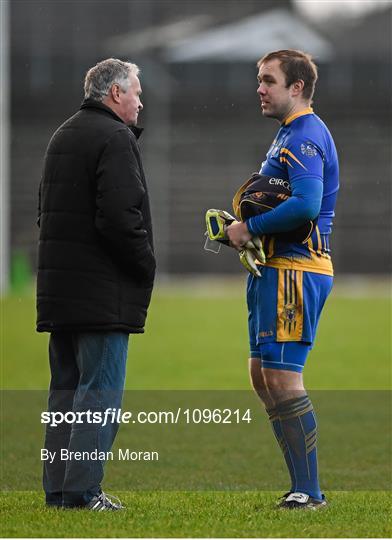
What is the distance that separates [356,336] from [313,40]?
19603 millimetres

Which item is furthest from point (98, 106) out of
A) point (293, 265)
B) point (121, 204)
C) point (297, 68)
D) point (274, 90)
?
point (293, 265)

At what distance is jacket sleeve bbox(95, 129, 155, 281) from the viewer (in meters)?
4.85

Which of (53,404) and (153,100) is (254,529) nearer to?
(53,404)

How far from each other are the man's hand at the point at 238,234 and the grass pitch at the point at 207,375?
109 cm

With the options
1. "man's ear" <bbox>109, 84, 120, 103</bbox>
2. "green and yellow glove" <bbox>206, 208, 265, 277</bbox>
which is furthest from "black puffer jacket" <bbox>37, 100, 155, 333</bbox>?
"green and yellow glove" <bbox>206, 208, 265, 277</bbox>

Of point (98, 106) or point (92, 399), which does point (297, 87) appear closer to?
point (98, 106)

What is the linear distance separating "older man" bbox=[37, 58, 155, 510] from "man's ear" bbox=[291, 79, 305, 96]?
25.2 inches

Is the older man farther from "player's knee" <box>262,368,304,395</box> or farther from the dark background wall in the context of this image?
the dark background wall

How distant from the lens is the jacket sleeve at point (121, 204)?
15.9ft

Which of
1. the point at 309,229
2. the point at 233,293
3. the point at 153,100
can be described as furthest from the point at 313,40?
the point at 309,229

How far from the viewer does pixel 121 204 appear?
485 cm

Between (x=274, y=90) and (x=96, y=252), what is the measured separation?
0.99m

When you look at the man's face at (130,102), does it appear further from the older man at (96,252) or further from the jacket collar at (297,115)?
the jacket collar at (297,115)

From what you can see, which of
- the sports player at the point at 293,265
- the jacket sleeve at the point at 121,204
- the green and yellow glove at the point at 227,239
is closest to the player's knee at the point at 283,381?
the sports player at the point at 293,265
